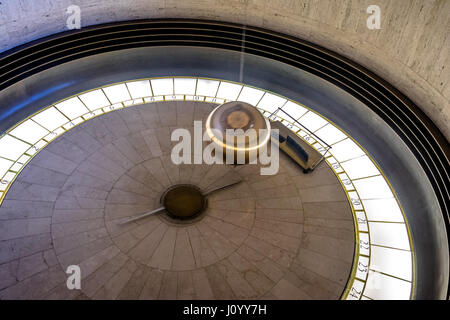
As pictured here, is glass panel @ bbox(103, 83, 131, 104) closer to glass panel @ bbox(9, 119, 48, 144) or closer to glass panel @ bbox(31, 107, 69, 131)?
glass panel @ bbox(31, 107, 69, 131)

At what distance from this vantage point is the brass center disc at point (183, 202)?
6141 mm

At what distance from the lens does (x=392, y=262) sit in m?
6.06

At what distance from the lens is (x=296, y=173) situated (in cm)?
709

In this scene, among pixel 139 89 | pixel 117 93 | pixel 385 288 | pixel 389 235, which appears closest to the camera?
pixel 385 288

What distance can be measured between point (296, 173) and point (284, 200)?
775mm

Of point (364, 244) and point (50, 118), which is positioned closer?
point (364, 244)

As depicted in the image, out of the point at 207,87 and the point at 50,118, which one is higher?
the point at 207,87

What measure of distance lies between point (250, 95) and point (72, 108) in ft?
14.2

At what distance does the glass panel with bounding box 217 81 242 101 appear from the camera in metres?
8.57

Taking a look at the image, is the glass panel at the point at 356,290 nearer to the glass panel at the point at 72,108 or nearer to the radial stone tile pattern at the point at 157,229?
the radial stone tile pattern at the point at 157,229

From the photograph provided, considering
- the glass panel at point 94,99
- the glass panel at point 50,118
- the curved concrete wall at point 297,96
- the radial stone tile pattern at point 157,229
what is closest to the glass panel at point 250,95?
the curved concrete wall at point 297,96

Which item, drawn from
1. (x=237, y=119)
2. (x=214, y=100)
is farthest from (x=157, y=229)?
(x=214, y=100)

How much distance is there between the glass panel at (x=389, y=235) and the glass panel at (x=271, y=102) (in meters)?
3.60

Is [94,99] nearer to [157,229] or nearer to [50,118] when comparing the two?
[50,118]
